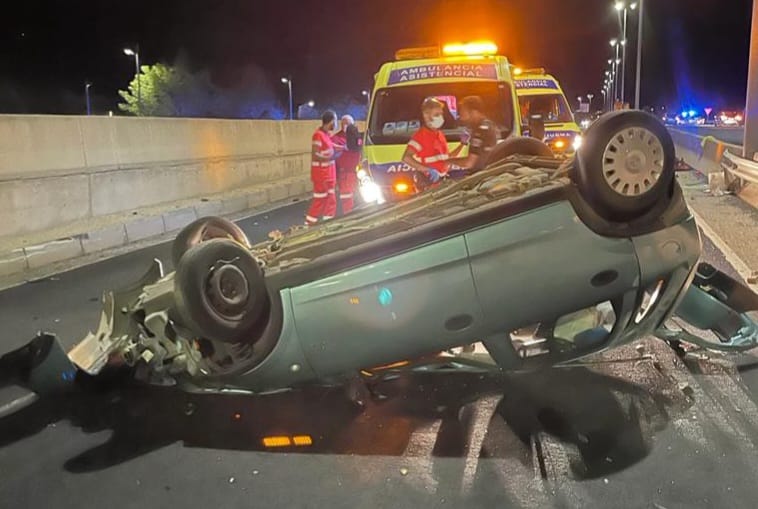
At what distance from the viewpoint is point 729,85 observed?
85750 millimetres

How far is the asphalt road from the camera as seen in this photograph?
11.1 ft

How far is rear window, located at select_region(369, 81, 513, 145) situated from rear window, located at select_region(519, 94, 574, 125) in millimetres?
7176

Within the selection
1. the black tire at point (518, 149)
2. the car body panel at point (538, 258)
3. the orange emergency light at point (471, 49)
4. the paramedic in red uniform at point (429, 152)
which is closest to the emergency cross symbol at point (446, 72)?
the orange emergency light at point (471, 49)

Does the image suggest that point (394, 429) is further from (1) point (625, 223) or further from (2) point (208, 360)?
(1) point (625, 223)

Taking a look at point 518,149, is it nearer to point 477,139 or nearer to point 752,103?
point 477,139

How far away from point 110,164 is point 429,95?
242 inches

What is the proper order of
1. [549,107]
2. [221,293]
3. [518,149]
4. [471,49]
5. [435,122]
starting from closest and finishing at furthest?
1. [221,293]
2. [518,149]
3. [435,122]
4. [471,49]
5. [549,107]

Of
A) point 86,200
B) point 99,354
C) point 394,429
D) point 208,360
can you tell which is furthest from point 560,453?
point 86,200

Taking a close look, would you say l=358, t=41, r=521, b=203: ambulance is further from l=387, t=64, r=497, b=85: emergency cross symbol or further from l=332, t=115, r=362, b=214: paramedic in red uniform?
l=332, t=115, r=362, b=214: paramedic in red uniform

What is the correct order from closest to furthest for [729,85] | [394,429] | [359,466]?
[359,466]
[394,429]
[729,85]

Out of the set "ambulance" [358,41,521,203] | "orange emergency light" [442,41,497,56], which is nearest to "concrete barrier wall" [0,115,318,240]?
"ambulance" [358,41,521,203]

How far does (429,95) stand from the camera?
29.5 feet

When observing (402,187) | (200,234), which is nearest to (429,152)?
(402,187)

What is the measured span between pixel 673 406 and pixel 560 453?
908 mm
